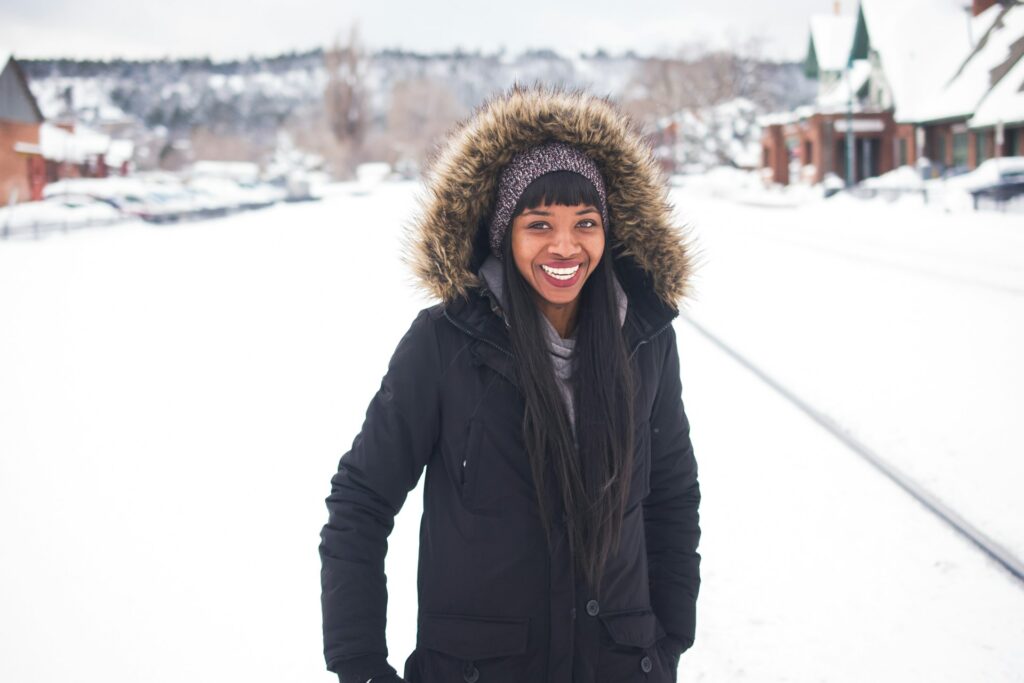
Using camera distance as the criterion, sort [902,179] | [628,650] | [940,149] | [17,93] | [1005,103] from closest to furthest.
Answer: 1. [628,650]
2. [1005,103]
3. [902,179]
4. [17,93]
5. [940,149]

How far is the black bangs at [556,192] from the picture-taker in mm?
2104

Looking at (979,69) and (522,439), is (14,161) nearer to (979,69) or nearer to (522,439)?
(979,69)

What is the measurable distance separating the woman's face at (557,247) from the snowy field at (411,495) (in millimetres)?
277

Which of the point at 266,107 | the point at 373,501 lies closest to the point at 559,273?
the point at 373,501

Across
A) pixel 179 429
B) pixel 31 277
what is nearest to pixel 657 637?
pixel 179 429

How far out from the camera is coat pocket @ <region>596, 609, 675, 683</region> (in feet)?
6.63

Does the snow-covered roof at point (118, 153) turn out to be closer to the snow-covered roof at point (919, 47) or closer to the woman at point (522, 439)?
the snow-covered roof at point (919, 47)

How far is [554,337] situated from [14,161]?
146ft

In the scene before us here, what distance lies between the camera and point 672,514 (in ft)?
7.72

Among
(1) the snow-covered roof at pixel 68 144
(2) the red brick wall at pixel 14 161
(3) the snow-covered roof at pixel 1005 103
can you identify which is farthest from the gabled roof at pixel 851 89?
(1) the snow-covered roof at pixel 68 144

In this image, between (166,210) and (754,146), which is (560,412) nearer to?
(166,210)

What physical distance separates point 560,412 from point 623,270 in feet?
2.02

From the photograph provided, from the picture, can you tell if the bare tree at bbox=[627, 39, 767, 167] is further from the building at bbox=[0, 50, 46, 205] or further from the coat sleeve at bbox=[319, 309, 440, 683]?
the coat sleeve at bbox=[319, 309, 440, 683]

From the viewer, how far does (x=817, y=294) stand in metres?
12.7
